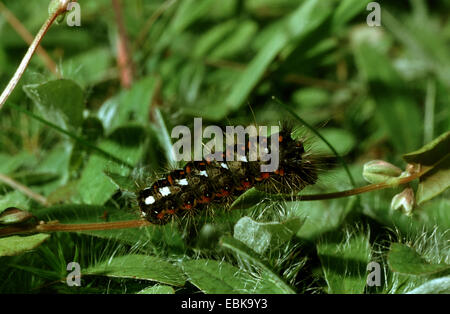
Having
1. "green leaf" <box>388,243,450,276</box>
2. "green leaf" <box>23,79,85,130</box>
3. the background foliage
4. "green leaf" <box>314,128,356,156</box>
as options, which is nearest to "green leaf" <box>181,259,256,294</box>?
the background foliage

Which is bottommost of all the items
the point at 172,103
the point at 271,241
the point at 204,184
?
the point at 271,241

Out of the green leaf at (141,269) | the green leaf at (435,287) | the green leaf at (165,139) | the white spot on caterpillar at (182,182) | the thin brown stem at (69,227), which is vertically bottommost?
the green leaf at (435,287)

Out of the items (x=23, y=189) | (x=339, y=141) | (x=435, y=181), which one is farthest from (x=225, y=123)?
(x=435, y=181)

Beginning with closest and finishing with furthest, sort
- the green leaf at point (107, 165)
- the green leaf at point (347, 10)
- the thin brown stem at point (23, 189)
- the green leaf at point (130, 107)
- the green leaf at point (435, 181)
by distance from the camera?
the green leaf at point (435, 181)
the green leaf at point (107, 165)
the thin brown stem at point (23, 189)
the green leaf at point (130, 107)
the green leaf at point (347, 10)

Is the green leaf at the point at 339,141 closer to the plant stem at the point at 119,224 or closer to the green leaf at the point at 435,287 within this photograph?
the plant stem at the point at 119,224

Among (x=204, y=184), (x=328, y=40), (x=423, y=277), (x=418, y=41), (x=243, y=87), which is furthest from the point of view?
(x=418, y=41)

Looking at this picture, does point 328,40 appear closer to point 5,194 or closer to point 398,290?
point 398,290

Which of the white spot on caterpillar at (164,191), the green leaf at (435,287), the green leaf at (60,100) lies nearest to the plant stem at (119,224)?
the white spot on caterpillar at (164,191)

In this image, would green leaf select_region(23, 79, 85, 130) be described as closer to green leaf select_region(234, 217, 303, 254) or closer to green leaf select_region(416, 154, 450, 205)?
green leaf select_region(234, 217, 303, 254)
